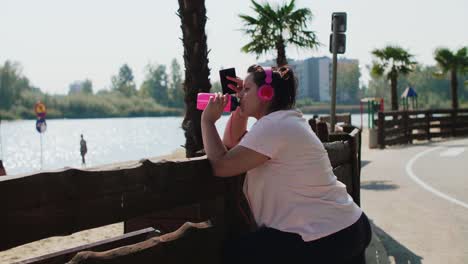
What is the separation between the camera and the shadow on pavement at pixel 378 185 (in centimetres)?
1215

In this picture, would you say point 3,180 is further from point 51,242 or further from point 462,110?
point 462,110

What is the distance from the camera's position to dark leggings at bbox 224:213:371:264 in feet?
10.00

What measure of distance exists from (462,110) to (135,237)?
30.6 meters

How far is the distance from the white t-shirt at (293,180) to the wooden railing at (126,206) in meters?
0.33

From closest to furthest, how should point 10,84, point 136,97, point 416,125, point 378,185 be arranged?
point 378,185, point 416,125, point 10,84, point 136,97

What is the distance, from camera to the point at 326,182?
3.16m

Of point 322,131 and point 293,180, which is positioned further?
point 322,131

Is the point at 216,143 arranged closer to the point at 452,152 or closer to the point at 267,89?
the point at 267,89

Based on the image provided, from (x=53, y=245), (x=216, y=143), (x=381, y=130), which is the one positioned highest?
(x=216, y=143)

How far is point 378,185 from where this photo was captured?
12695 millimetres

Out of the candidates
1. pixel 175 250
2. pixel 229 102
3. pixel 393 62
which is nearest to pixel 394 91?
pixel 393 62

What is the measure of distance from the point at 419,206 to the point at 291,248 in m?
7.23

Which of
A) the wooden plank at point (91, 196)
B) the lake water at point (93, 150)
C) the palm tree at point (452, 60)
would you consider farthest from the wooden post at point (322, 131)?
the palm tree at point (452, 60)

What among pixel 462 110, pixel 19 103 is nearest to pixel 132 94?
pixel 19 103
